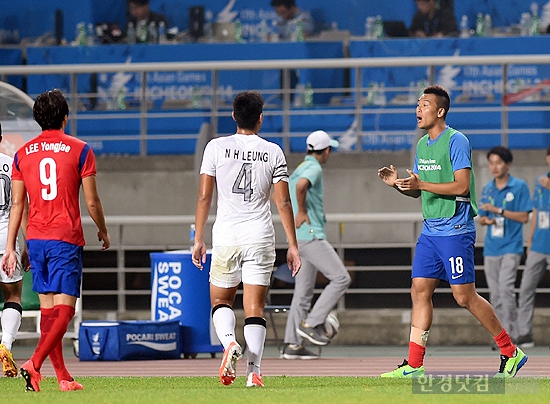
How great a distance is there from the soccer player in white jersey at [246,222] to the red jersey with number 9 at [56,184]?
2.51 ft

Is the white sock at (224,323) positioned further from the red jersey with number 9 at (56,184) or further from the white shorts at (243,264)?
the red jersey with number 9 at (56,184)

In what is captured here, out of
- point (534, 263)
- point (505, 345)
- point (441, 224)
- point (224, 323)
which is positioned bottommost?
point (534, 263)

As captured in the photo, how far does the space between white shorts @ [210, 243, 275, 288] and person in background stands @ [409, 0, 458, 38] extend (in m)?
10.2

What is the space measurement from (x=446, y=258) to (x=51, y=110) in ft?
8.91

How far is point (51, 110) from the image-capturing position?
7215mm

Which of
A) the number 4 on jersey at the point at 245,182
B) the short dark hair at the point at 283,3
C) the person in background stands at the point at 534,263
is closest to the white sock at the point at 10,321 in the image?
the number 4 on jersey at the point at 245,182

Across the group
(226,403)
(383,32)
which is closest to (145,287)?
(383,32)

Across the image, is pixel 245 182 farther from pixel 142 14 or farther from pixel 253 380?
pixel 142 14

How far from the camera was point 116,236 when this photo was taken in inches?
535

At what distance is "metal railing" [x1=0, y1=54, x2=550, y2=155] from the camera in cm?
1387

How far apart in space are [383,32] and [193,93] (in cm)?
368

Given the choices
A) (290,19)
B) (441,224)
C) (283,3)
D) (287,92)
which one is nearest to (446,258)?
(441,224)

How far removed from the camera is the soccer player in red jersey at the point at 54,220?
7.03 meters

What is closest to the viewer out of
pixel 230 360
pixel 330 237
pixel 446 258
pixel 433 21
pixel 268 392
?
pixel 268 392
